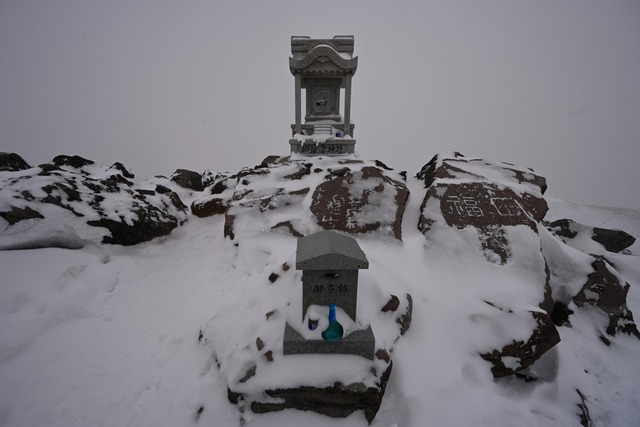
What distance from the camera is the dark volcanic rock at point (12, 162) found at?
26.3ft

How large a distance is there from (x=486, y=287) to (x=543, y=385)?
140 cm

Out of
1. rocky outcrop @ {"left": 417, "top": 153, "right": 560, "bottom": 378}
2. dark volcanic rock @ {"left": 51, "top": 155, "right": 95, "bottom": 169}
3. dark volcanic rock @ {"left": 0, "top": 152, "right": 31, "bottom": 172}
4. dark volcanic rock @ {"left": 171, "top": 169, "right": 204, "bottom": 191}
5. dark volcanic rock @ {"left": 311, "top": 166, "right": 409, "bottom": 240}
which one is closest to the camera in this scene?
rocky outcrop @ {"left": 417, "top": 153, "right": 560, "bottom": 378}

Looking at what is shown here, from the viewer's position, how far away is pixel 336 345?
3.09 m

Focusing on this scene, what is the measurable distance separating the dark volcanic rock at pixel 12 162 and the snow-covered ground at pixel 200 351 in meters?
6.13

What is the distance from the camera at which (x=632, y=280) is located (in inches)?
263

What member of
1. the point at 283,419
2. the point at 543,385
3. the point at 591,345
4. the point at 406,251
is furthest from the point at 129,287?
the point at 591,345

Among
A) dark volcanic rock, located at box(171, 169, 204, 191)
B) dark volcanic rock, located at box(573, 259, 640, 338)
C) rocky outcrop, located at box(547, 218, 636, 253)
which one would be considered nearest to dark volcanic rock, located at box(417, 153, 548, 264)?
dark volcanic rock, located at box(573, 259, 640, 338)

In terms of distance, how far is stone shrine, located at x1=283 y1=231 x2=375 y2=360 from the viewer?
304 centimetres

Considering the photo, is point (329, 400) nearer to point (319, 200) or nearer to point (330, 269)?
point (330, 269)

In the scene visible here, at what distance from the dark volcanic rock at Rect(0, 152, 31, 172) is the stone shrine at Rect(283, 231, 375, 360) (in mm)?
10412

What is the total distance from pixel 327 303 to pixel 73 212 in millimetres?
5549

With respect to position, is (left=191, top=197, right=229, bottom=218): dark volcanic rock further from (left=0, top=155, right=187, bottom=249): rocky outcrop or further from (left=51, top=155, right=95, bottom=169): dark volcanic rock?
(left=51, top=155, right=95, bottom=169): dark volcanic rock

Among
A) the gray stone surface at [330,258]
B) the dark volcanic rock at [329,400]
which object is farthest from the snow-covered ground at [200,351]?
the gray stone surface at [330,258]

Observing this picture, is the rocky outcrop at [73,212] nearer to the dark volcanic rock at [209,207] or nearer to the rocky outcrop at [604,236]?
the dark volcanic rock at [209,207]
